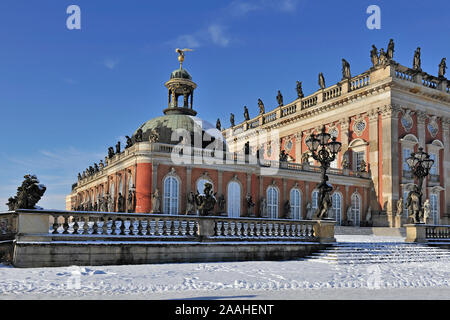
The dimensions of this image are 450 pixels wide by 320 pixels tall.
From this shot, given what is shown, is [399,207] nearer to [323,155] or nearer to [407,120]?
[407,120]

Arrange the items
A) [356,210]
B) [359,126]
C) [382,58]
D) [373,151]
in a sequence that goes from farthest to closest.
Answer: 1. [359,126]
2. [356,210]
3. [373,151]
4. [382,58]

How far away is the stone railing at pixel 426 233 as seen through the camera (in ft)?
64.5

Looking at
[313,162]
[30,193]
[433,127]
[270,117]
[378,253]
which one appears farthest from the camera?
[270,117]

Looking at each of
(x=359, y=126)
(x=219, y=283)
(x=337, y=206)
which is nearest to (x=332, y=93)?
(x=359, y=126)

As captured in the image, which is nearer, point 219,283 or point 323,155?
point 219,283

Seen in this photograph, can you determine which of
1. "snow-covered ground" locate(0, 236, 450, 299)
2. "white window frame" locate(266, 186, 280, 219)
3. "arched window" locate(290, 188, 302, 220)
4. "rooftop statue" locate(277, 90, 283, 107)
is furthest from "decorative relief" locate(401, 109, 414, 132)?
"snow-covered ground" locate(0, 236, 450, 299)

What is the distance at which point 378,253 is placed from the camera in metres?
16.1

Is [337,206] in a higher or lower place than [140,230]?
higher

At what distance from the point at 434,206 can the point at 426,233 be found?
16143mm

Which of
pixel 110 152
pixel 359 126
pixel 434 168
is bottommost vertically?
pixel 434 168

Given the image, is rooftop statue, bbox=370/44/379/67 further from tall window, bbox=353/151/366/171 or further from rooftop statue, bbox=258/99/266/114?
rooftop statue, bbox=258/99/266/114

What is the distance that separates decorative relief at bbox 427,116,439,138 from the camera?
1396 inches

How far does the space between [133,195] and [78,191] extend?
23303 millimetres
